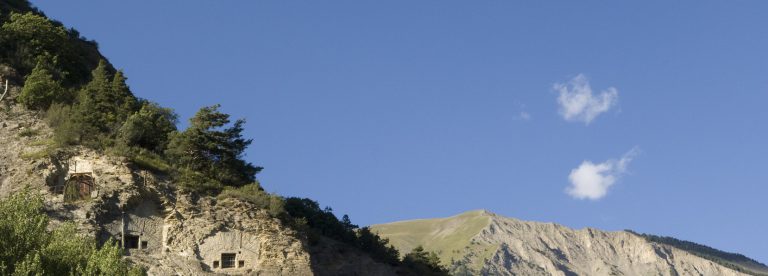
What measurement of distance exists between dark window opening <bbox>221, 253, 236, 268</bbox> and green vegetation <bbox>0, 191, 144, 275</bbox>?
34.4 ft

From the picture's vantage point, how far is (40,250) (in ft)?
82.8

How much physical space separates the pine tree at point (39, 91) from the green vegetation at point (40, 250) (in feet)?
57.8

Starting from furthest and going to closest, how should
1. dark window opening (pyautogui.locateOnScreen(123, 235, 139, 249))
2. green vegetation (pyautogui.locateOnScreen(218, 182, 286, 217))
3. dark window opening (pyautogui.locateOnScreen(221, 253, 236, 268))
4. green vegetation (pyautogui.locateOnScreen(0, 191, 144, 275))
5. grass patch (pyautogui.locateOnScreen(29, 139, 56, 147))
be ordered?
green vegetation (pyautogui.locateOnScreen(218, 182, 286, 217))
grass patch (pyautogui.locateOnScreen(29, 139, 56, 147))
dark window opening (pyautogui.locateOnScreen(221, 253, 236, 268))
dark window opening (pyautogui.locateOnScreen(123, 235, 139, 249))
green vegetation (pyautogui.locateOnScreen(0, 191, 144, 275))

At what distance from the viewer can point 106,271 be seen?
2527 cm

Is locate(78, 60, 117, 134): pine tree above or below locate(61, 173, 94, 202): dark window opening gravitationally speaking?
above

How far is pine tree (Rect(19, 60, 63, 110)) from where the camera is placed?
43.0 meters

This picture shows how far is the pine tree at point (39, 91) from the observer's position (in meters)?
43.0

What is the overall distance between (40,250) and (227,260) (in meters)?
13.1

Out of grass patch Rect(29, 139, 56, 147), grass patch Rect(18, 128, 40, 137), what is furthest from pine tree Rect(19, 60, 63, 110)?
grass patch Rect(29, 139, 56, 147)

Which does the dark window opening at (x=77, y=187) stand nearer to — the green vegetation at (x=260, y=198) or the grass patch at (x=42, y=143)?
the grass patch at (x=42, y=143)

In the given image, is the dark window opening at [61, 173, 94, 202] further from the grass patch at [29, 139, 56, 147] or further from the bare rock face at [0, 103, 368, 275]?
the grass patch at [29, 139, 56, 147]

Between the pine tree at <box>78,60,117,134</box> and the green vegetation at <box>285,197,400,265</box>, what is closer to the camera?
the pine tree at <box>78,60,117,134</box>

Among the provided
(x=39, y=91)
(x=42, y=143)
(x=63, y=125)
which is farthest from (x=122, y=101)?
(x=42, y=143)

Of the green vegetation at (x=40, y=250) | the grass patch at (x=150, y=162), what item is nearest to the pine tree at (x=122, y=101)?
the grass patch at (x=150, y=162)
